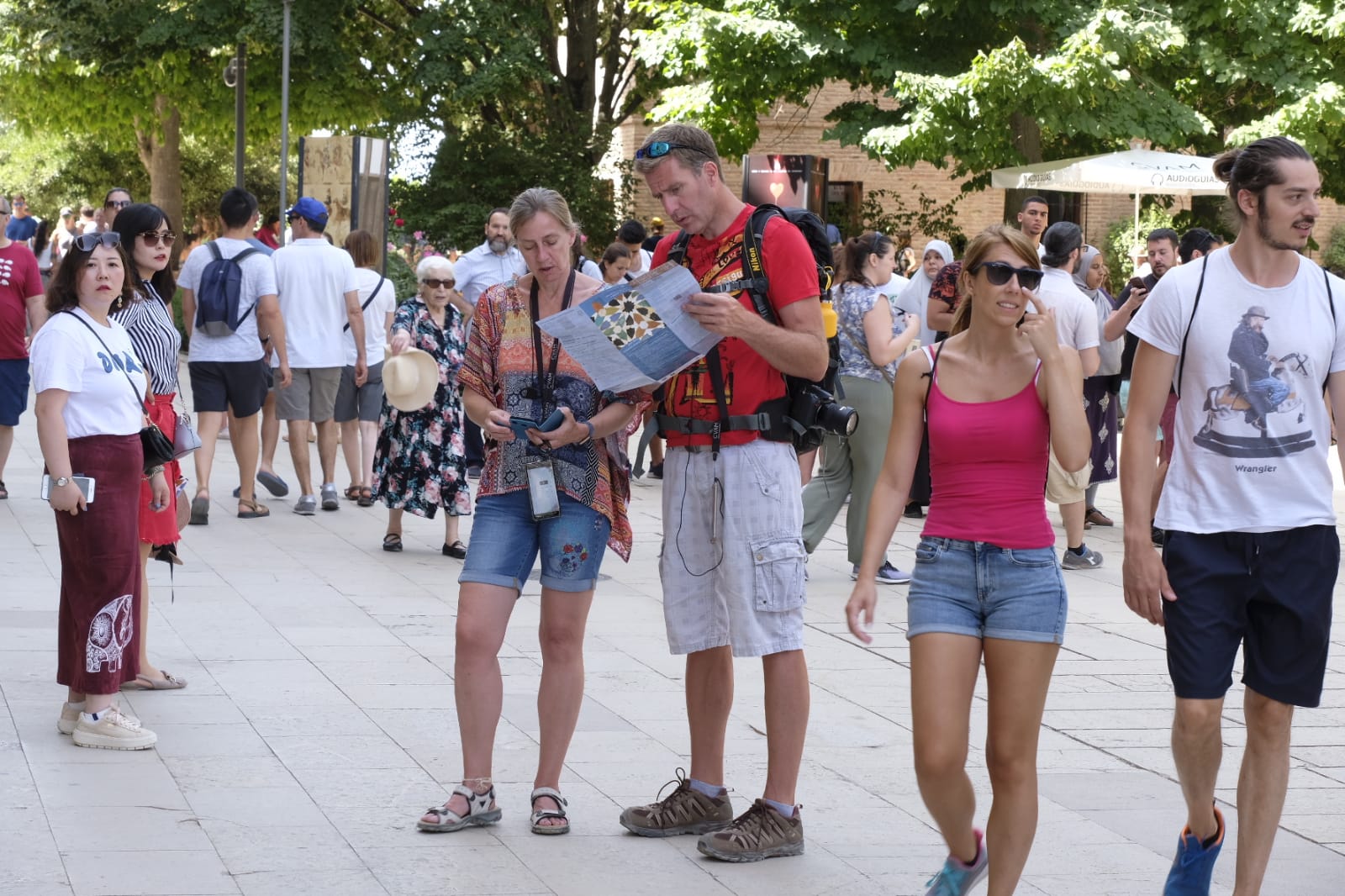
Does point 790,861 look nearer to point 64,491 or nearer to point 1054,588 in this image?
point 1054,588

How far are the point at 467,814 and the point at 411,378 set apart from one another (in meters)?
5.20

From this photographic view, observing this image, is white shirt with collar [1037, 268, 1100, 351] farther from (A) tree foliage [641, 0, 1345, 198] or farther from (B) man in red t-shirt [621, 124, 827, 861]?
(A) tree foliage [641, 0, 1345, 198]

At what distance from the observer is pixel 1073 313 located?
9.88 meters

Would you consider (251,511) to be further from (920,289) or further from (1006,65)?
(1006,65)

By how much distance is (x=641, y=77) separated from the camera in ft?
95.7

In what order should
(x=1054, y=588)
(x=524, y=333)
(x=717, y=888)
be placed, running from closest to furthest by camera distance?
(x=1054, y=588), (x=717, y=888), (x=524, y=333)

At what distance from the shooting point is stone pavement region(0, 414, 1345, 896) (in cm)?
484

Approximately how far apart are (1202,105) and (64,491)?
77.5 ft

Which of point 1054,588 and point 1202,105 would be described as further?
point 1202,105

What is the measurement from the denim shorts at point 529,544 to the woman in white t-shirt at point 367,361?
7230 millimetres

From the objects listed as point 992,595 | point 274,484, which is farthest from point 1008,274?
point 274,484

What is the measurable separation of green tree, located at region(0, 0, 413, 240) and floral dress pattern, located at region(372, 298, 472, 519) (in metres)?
17.2

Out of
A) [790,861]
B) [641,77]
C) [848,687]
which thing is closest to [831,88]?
[641,77]

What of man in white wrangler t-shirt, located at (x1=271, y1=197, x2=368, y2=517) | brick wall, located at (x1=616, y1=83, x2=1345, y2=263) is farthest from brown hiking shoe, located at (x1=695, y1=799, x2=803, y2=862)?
brick wall, located at (x1=616, y1=83, x2=1345, y2=263)
